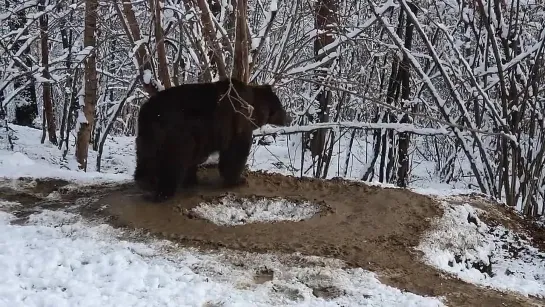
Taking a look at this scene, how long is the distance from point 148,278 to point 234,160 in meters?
2.25

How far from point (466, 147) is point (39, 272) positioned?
19.9 feet

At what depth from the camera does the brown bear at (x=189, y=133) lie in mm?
5523

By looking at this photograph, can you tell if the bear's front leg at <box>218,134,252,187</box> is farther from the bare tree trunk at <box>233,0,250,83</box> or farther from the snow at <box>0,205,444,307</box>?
the snow at <box>0,205,444,307</box>

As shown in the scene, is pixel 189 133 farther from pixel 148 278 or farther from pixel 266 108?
pixel 148 278

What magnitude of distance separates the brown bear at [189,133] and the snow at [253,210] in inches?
14.6

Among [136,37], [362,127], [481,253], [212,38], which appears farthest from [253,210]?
[136,37]

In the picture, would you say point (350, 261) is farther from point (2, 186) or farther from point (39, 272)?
point (2, 186)

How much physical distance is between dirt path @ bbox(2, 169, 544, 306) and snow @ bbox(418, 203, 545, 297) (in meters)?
0.15

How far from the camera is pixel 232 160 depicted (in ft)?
19.5

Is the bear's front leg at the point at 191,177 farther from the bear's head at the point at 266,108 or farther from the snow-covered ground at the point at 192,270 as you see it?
the bear's head at the point at 266,108

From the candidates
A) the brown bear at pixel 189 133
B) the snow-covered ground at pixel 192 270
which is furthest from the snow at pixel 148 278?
the brown bear at pixel 189 133

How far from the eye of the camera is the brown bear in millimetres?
5523

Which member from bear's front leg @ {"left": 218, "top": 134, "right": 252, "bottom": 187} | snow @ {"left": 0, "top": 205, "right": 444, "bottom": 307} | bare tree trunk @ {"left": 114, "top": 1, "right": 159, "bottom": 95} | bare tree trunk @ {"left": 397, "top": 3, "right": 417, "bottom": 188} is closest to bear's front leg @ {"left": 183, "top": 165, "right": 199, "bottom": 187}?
bear's front leg @ {"left": 218, "top": 134, "right": 252, "bottom": 187}

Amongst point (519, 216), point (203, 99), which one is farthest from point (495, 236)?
point (203, 99)
